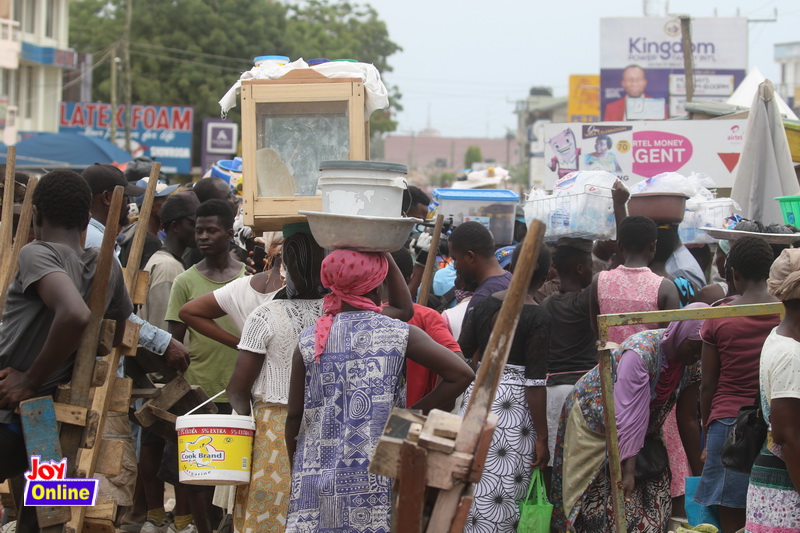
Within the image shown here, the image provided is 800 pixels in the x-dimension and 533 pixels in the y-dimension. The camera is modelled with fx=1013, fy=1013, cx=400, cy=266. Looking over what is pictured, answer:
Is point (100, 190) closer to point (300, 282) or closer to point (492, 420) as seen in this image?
point (300, 282)

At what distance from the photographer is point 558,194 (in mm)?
7090

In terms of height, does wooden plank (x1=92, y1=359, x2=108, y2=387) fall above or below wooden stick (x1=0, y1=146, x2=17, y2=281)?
below

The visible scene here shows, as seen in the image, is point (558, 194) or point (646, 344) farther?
point (558, 194)

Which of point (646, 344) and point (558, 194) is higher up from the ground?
point (558, 194)

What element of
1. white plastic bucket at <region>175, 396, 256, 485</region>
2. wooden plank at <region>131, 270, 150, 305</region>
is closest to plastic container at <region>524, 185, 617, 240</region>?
wooden plank at <region>131, 270, 150, 305</region>

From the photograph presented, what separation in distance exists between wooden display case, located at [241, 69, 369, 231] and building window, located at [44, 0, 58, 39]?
37.8 m

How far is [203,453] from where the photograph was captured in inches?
175

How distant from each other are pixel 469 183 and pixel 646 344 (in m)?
8.86

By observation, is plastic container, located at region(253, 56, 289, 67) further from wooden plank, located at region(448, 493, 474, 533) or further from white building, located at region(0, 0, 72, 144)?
white building, located at region(0, 0, 72, 144)

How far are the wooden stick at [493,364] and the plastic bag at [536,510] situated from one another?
2.74 m

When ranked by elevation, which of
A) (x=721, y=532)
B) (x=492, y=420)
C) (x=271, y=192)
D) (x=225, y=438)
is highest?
(x=271, y=192)

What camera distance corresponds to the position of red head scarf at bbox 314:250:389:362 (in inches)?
148

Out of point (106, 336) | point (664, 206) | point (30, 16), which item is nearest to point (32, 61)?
point (30, 16)

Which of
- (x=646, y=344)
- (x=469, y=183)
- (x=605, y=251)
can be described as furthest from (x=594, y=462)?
(x=469, y=183)
